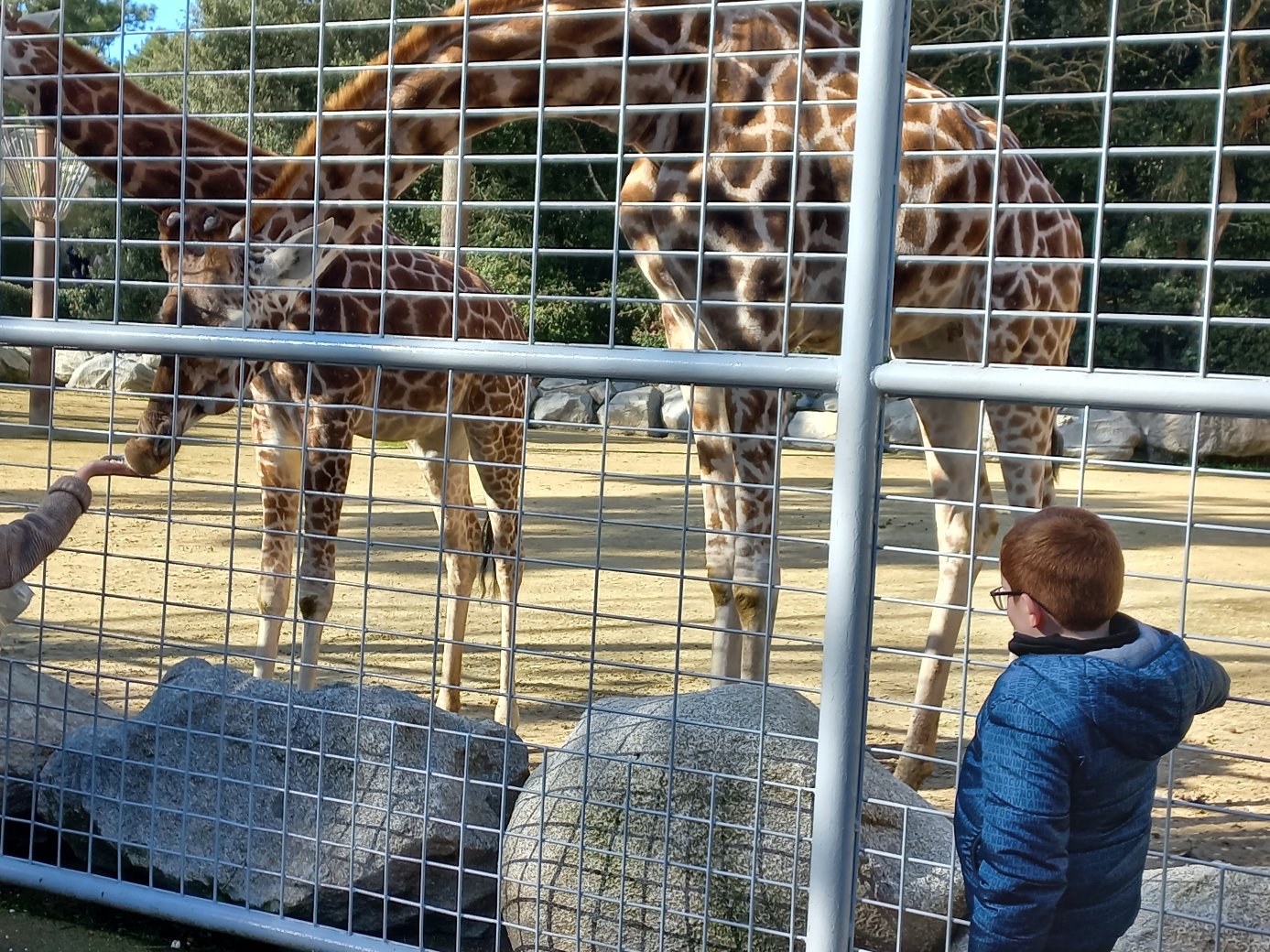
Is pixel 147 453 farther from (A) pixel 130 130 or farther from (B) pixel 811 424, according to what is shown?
(B) pixel 811 424

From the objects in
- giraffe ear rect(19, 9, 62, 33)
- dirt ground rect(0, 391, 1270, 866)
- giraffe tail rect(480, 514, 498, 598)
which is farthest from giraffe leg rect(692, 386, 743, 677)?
giraffe ear rect(19, 9, 62, 33)

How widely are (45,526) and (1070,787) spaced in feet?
8.00

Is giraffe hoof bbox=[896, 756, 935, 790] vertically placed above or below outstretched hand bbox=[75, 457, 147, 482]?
below

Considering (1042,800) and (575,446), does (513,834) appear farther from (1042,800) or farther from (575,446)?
(575,446)

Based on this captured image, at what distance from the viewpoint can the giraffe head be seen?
13.8 feet

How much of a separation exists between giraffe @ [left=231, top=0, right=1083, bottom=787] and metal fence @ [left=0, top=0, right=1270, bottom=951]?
0.06 ft

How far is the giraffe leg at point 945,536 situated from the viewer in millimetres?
4711

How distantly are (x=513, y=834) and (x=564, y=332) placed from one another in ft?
60.7

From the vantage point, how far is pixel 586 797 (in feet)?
10.2

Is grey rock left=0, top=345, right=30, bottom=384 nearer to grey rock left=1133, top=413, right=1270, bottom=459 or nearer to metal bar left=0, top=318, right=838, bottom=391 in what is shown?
grey rock left=1133, top=413, right=1270, bottom=459

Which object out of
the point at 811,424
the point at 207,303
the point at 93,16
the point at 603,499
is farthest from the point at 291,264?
the point at 93,16

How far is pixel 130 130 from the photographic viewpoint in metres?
5.67

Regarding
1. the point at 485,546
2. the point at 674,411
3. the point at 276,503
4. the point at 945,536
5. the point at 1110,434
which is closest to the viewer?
the point at 945,536

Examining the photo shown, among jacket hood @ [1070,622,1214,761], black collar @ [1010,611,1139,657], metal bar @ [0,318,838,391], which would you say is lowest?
jacket hood @ [1070,622,1214,761]
